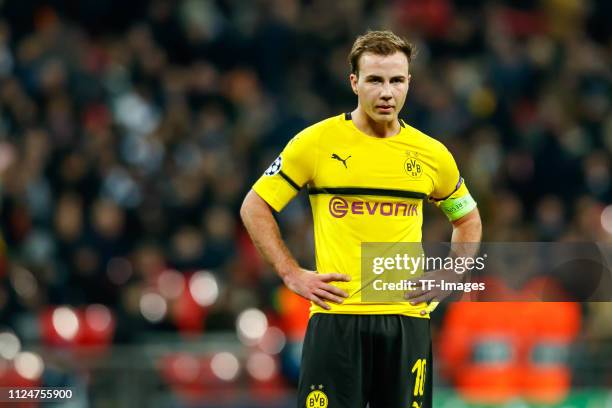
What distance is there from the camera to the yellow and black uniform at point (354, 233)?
5.83 m

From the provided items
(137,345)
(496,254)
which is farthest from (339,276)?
(137,345)

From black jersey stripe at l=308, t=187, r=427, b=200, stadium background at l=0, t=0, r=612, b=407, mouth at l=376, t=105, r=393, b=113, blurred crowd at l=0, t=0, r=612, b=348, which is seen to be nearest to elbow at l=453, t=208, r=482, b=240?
Answer: black jersey stripe at l=308, t=187, r=427, b=200

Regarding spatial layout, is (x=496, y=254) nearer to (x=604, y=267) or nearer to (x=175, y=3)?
(x=604, y=267)

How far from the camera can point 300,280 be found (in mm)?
5805

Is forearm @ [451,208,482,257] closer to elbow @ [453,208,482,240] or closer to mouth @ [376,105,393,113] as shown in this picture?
elbow @ [453,208,482,240]

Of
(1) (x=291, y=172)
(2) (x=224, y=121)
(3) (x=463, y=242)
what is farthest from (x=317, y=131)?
(2) (x=224, y=121)

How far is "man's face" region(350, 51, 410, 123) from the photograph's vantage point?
19.0ft

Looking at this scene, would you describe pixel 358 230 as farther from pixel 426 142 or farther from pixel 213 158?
pixel 213 158

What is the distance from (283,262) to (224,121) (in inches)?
318

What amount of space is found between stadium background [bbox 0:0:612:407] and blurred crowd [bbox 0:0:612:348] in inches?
0.9

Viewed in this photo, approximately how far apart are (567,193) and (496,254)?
23.8 feet

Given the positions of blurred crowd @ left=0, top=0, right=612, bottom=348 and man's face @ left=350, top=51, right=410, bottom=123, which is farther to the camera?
blurred crowd @ left=0, top=0, right=612, bottom=348

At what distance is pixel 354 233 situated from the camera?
5859mm

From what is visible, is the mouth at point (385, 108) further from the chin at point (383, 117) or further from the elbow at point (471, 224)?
the elbow at point (471, 224)
